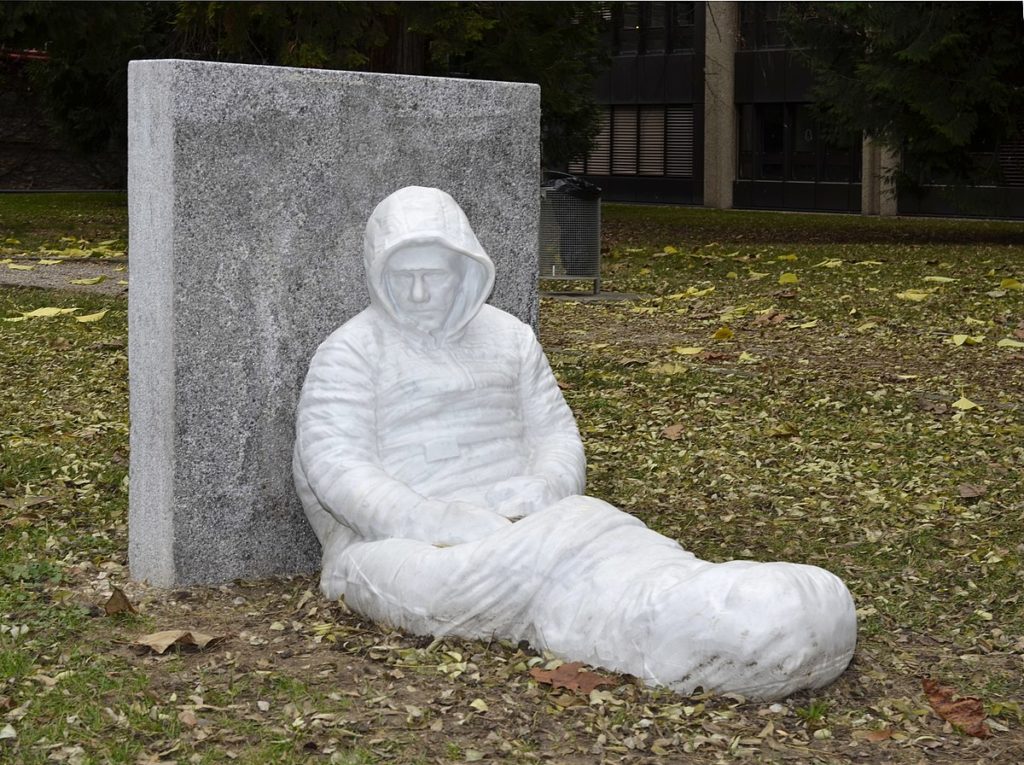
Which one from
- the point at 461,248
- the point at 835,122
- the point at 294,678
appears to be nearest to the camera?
the point at 294,678

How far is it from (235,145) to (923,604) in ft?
9.75

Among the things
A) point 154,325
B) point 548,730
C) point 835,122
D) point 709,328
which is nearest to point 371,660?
point 548,730

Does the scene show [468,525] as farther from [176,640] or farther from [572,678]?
[176,640]

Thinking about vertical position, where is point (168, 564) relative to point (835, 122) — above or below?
below

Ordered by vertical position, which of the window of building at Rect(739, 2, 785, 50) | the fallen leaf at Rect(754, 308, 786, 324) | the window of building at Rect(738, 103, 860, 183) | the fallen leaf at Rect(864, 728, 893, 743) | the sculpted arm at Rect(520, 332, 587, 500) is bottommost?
the fallen leaf at Rect(864, 728, 893, 743)

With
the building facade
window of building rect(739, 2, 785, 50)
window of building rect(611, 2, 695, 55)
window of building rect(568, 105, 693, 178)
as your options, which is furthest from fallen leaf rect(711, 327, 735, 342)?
window of building rect(568, 105, 693, 178)

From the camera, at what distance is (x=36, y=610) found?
519 centimetres

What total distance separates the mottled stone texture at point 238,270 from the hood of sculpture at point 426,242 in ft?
1.27

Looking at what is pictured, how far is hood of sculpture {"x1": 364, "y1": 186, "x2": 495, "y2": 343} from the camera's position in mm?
5164

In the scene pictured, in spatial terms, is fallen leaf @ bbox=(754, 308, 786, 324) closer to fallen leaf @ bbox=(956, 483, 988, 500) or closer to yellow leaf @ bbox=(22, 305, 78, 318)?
fallen leaf @ bbox=(956, 483, 988, 500)

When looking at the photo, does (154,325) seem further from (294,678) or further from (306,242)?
(294,678)

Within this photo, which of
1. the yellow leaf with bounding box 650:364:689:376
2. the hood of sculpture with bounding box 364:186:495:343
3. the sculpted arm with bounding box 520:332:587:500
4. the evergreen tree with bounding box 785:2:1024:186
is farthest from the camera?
the evergreen tree with bounding box 785:2:1024:186

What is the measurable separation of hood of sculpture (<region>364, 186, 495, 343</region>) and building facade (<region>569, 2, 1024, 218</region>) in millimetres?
25060

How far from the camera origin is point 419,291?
5.20m
